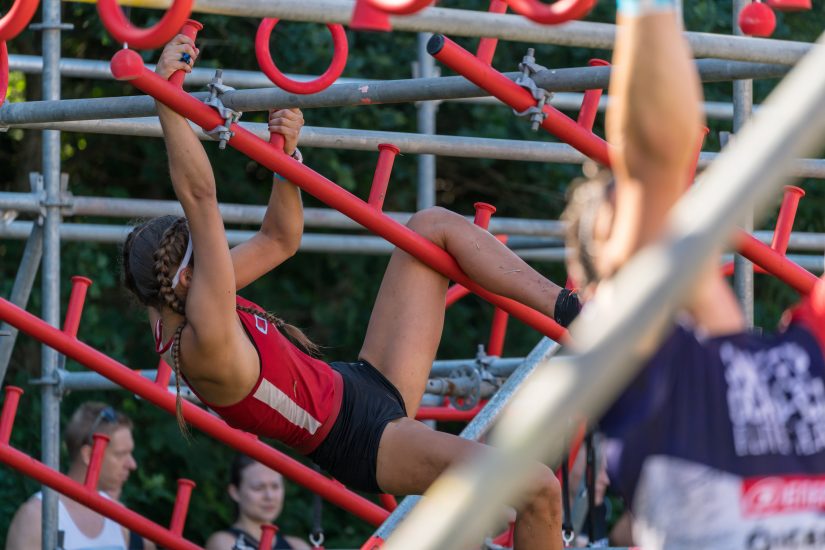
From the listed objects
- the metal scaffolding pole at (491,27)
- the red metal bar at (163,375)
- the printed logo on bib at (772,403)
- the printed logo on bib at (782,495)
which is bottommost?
Result: the printed logo on bib at (782,495)

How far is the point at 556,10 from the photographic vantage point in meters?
2.07

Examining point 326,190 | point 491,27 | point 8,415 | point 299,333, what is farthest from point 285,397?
point 8,415

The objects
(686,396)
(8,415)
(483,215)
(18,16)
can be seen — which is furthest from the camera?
(8,415)

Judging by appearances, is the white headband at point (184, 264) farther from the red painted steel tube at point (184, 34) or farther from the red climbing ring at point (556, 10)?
the red climbing ring at point (556, 10)

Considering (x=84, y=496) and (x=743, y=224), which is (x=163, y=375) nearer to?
(x=84, y=496)

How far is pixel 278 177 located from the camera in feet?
11.5

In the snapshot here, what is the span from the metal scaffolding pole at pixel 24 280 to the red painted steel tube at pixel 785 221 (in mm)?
2114

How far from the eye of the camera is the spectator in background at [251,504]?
4863mm

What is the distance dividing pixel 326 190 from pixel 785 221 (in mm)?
1068

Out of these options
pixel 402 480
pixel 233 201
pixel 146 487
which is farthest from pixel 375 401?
pixel 233 201

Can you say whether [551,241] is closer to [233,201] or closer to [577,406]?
[233,201]

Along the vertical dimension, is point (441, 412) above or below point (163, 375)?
above

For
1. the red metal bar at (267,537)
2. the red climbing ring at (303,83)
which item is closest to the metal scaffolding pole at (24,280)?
the red metal bar at (267,537)

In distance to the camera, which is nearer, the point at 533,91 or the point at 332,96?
the point at 533,91
